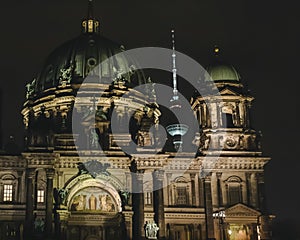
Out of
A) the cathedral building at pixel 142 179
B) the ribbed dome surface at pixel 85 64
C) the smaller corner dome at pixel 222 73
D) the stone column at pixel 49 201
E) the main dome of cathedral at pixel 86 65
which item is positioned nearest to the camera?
the stone column at pixel 49 201

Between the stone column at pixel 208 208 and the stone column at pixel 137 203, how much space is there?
6.31m

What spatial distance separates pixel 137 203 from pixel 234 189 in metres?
10.1

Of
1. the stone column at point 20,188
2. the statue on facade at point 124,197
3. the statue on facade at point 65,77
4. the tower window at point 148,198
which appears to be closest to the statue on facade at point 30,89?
the statue on facade at point 65,77

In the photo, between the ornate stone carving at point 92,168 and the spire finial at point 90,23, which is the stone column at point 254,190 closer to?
the ornate stone carving at point 92,168

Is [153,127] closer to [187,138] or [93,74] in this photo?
[187,138]

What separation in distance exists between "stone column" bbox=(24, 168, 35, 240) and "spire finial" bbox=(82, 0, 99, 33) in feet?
95.4

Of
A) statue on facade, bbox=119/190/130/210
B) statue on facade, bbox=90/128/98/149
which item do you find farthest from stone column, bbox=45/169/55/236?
statue on facade, bbox=119/190/130/210

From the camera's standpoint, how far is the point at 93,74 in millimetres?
77688

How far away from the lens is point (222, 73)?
71062 mm

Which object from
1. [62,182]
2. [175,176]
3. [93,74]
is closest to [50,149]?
[62,182]

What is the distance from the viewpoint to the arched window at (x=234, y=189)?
65625 millimetres

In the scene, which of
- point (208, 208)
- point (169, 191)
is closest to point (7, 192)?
point (169, 191)

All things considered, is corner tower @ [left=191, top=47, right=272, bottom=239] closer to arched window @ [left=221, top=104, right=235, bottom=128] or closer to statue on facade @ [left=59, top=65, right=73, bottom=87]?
arched window @ [left=221, top=104, right=235, bottom=128]

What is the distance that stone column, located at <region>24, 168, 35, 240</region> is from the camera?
59688 mm
